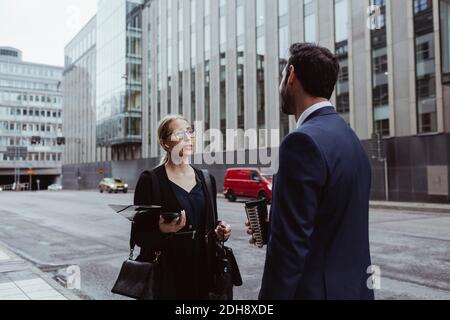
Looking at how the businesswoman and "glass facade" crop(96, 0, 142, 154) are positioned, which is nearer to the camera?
the businesswoman

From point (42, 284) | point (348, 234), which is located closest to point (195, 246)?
point (348, 234)

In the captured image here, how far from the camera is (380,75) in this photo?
22.5m

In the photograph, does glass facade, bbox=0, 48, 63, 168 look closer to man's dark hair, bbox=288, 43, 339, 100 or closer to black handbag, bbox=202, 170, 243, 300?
black handbag, bbox=202, 170, 243, 300

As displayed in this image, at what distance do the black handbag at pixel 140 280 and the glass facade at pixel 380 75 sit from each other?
2176 cm

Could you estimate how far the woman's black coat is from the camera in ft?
8.61

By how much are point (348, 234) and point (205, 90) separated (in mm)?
35911

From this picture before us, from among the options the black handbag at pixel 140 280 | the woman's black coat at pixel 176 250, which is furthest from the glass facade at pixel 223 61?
the black handbag at pixel 140 280

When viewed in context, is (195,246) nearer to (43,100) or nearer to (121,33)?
(121,33)

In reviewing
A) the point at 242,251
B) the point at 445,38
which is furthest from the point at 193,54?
the point at 242,251

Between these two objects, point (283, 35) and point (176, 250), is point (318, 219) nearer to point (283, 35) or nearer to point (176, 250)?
point (176, 250)

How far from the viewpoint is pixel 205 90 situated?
121 feet

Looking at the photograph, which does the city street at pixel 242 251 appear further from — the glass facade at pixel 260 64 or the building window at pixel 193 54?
the building window at pixel 193 54

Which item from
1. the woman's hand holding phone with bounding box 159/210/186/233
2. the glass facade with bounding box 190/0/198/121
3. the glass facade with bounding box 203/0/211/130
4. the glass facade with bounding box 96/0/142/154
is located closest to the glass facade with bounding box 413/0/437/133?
the glass facade with bounding box 203/0/211/130

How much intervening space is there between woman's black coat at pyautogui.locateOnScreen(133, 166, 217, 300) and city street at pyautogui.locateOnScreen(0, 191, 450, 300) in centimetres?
270
